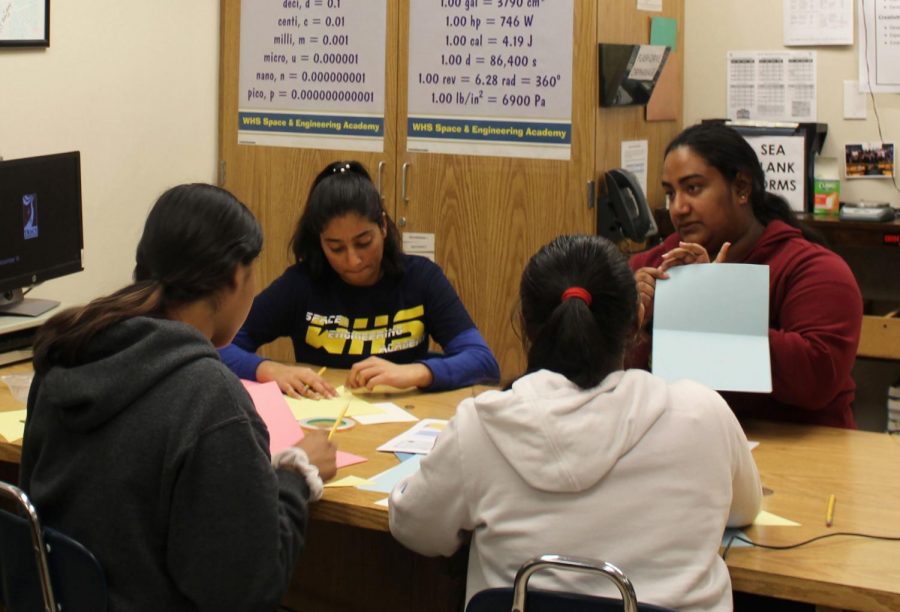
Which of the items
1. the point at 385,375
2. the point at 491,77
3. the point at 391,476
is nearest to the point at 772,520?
the point at 391,476

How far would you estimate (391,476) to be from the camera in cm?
194

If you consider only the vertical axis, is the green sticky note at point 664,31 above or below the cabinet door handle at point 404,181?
above

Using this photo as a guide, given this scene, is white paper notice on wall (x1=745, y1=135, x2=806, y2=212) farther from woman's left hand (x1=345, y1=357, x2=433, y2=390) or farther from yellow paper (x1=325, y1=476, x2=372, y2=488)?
yellow paper (x1=325, y1=476, x2=372, y2=488)

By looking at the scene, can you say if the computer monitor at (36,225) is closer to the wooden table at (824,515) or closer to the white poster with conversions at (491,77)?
the white poster with conversions at (491,77)

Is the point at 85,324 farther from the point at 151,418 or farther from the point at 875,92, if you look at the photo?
the point at 875,92

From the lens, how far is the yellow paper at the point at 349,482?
1889 mm

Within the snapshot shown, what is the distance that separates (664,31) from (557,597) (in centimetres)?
314

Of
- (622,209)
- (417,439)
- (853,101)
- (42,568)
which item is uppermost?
(853,101)

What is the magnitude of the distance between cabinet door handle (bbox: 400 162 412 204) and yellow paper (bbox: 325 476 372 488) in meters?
2.24

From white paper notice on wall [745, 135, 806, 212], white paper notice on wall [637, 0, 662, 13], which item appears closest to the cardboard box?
white paper notice on wall [745, 135, 806, 212]

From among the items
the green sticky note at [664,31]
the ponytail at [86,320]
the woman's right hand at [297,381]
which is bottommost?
the woman's right hand at [297,381]

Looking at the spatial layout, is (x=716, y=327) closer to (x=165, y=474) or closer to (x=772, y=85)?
(x=165, y=474)

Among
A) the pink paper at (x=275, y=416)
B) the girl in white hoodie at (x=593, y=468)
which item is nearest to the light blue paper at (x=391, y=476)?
the pink paper at (x=275, y=416)

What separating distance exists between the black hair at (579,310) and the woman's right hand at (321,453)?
0.46 m
